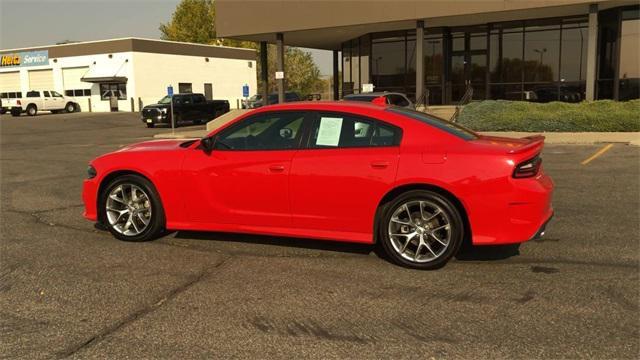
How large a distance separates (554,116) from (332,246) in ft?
48.9

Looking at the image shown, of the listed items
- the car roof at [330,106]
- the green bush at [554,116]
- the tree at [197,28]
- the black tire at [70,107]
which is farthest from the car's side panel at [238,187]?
the tree at [197,28]

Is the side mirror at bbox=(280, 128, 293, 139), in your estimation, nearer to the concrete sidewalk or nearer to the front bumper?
the front bumper

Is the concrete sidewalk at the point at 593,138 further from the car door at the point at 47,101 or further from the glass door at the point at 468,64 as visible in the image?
the car door at the point at 47,101

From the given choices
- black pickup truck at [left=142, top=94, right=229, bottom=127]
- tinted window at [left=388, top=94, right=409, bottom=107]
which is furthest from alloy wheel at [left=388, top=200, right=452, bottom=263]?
black pickup truck at [left=142, top=94, right=229, bottom=127]

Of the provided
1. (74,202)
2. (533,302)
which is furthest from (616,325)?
(74,202)

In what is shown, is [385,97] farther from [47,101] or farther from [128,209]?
[47,101]

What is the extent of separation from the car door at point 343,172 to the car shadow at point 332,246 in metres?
0.51

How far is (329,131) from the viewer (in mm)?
5195

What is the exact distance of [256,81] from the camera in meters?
59.9

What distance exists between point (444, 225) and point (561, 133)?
14.5m

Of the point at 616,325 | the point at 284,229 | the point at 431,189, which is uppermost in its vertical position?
the point at 431,189

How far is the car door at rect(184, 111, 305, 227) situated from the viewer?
5.21 m

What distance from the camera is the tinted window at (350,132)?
5012mm

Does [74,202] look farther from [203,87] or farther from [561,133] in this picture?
[203,87]
